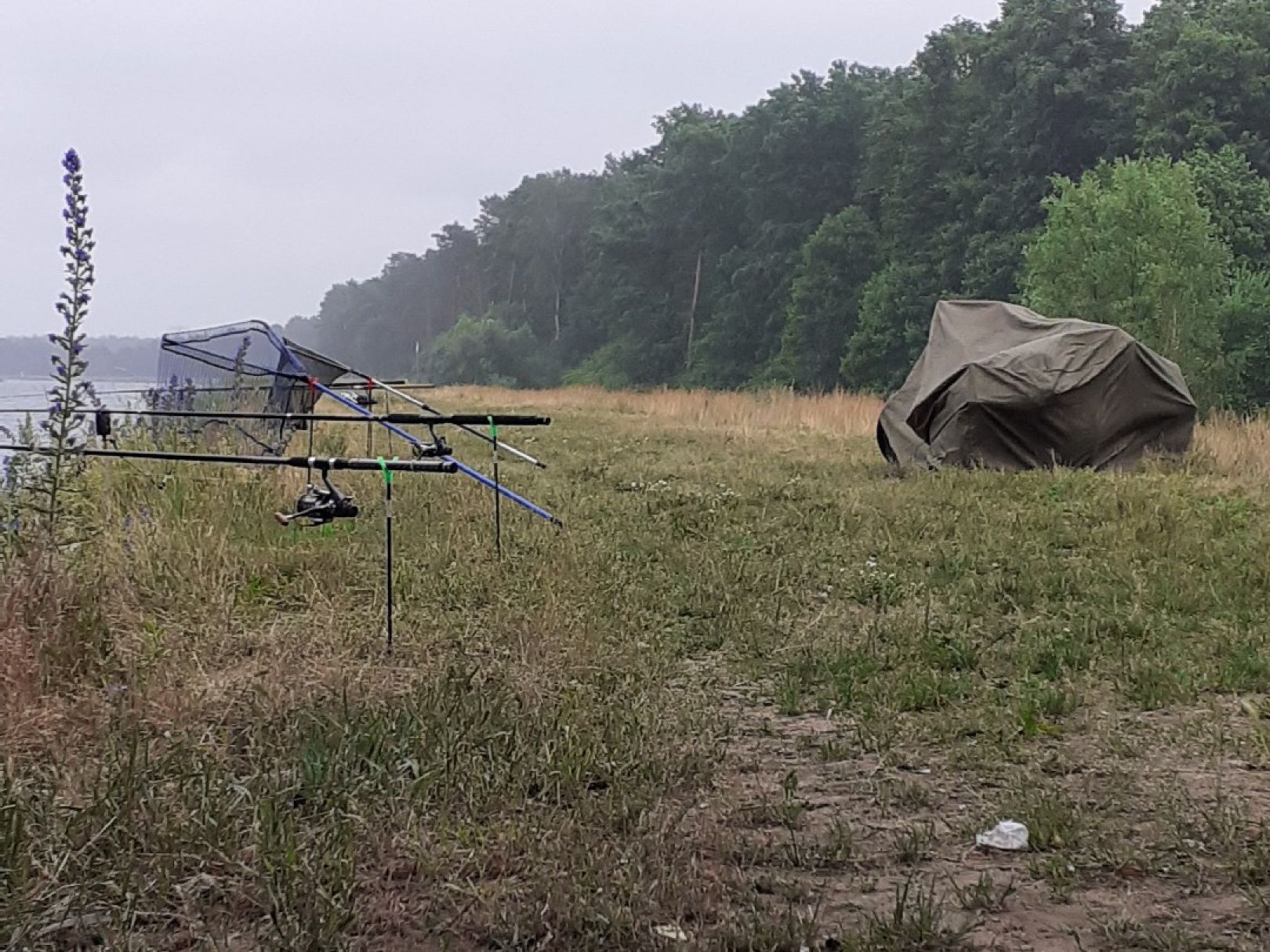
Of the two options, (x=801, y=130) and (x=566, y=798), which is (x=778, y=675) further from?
(x=801, y=130)

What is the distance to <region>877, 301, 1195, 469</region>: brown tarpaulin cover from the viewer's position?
10.6 m

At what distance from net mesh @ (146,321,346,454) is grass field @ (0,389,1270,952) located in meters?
2.23

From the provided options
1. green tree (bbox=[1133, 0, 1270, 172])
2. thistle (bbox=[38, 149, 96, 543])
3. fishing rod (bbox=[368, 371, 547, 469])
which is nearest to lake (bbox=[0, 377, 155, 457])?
thistle (bbox=[38, 149, 96, 543])

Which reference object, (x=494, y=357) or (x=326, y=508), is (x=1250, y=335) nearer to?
(x=326, y=508)

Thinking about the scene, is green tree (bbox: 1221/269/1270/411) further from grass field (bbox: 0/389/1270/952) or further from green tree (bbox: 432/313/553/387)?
green tree (bbox: 432/313/553/387)

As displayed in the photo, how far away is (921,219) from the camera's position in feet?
145

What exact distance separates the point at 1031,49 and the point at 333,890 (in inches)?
1654

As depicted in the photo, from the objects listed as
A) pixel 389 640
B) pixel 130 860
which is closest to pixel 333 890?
pixel 130 860

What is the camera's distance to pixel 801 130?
52438mm

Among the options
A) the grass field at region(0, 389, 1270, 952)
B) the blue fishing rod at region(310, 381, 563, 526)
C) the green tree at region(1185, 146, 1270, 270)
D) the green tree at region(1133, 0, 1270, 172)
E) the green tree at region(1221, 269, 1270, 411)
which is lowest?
Result: the grass field at region(0, 389, 1270, 952)

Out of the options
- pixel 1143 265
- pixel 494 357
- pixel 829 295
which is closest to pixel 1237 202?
pixel 1143 265

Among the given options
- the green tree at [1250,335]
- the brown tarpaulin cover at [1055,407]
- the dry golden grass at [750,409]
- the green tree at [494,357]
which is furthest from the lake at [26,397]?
the green tree at [494,357]

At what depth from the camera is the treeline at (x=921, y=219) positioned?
21688mm

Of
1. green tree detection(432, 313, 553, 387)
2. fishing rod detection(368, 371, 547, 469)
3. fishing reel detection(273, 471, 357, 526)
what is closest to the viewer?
fishing reel detection(273, 471, 357, 526)
